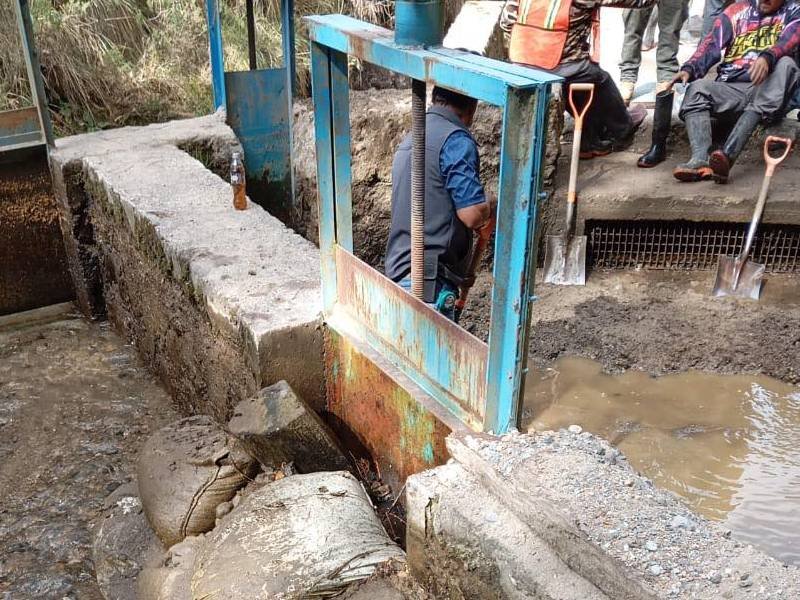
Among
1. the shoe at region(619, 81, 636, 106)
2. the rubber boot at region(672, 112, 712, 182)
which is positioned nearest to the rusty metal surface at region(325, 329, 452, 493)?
the rubber boot at region(672, 112, 712, 182)

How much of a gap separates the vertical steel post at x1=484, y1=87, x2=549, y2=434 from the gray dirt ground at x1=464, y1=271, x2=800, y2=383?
2869 mm

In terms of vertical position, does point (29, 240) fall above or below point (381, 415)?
below

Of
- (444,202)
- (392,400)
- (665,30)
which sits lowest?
(392,400)

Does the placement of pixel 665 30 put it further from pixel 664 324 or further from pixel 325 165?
pixel 325 165

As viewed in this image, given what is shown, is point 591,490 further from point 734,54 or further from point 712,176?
point 734,54

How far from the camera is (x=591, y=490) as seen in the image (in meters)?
2.21

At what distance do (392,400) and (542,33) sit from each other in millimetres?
4111

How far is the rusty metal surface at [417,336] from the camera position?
270 cm

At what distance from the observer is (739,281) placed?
5.97 meters

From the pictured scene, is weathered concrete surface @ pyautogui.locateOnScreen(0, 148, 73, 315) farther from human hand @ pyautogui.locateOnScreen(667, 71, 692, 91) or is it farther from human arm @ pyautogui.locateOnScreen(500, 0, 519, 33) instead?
human hand @ pyautogui.locateOnScreen(667, 71, 692, 91)

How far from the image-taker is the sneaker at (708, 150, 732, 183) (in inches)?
244

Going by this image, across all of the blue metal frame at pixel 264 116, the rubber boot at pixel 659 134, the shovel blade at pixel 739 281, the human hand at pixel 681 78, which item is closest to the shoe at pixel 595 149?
the rubber boot at pixel 659 134

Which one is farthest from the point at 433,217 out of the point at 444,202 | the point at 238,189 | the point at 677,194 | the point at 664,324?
the point at 677,194

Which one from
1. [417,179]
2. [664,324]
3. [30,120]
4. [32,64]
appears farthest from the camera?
[664,324]
